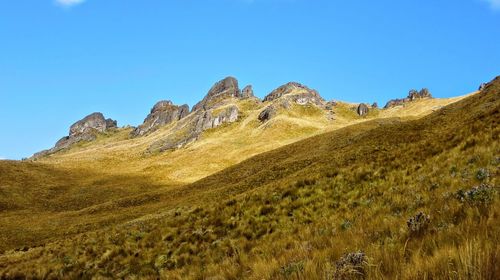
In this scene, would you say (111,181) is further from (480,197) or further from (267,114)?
(480,197)

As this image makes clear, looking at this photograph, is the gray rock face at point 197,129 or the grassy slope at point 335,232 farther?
the gray rock face at point 197,129

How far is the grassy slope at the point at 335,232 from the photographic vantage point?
4986mm

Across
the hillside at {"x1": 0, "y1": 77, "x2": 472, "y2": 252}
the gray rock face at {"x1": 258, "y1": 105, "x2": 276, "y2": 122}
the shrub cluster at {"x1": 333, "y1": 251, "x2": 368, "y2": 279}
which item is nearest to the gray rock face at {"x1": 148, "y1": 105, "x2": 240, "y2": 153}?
the hillside at {"x1": 0, "y1": 77, "x2": 472, "y2": 252}

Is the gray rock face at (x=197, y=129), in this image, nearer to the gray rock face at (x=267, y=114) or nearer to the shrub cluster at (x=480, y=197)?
the gray rock face at (x=267, y=114)

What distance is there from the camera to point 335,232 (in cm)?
920

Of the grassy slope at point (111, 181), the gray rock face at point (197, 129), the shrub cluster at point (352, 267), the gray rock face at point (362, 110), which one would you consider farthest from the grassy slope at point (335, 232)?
the gray rock face at point (362, 110)

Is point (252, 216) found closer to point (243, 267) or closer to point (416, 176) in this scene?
point (416, 176)

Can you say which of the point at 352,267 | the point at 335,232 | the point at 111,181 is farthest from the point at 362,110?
the point at 352,267

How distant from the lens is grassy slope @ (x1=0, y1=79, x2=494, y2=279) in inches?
196

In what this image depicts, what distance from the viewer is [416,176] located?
1544 centimetres

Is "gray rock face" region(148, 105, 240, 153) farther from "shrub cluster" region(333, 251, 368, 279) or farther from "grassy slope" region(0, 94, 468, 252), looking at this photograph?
"shrub cluster" region(333, 251, 368, 279)

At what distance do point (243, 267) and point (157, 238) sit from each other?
10.5 meters

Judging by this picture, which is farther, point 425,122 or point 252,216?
point 425,122

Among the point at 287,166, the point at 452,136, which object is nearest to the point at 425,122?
the point at 287,166
